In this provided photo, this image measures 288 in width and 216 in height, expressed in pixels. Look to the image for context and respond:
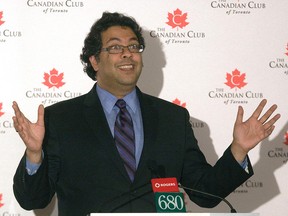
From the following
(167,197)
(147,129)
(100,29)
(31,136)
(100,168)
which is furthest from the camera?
(100,29)

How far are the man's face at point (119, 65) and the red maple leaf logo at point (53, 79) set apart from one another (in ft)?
2.08

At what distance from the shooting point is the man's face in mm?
3279

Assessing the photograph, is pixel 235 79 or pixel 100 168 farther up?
pixel 235 79

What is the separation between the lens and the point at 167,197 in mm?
2363

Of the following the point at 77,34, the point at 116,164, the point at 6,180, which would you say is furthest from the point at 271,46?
the point at 6,180

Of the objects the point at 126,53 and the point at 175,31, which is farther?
the point at 175,31

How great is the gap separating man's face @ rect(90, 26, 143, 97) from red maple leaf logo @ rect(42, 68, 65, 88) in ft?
2.08

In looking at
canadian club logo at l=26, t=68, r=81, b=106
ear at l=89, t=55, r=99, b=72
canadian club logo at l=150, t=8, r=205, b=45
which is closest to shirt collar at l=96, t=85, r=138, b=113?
ear at l=89, t=55, r=99, b=72

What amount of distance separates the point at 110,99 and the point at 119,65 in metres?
0.20

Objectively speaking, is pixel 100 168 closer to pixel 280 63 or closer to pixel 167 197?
pixel 167 197

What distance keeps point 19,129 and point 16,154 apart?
1204mm

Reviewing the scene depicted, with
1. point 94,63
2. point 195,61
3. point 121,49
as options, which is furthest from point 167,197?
point 195,61

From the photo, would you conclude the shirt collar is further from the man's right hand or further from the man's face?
the man's right hand

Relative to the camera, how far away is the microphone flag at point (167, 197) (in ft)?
7.67
